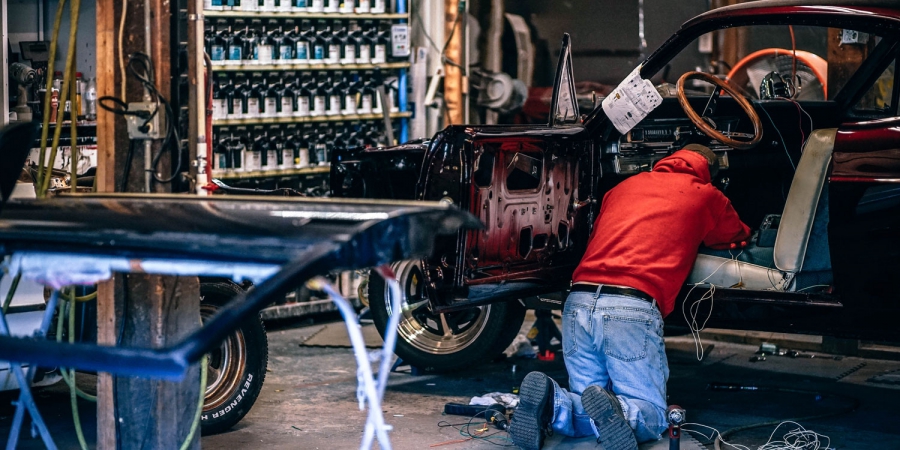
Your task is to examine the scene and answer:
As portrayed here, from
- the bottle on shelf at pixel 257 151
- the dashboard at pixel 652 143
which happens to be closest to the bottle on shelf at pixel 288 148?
the bottle on shelf at pixel 257 151

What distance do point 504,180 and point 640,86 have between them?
2.83 ft

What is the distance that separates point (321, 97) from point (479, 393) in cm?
359

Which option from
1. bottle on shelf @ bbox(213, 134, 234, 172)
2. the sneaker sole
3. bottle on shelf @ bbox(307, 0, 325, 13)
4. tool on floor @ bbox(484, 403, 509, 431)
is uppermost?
bottle on shelf @ bbox(307, 0, 325, 13)

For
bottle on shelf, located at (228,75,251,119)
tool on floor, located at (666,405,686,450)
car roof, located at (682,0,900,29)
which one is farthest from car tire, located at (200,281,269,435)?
bottle on shelf, located at (228,75,251,119)

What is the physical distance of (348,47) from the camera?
31.0 feet

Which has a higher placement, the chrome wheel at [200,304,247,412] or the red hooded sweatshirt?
the red hooded sweatshirt

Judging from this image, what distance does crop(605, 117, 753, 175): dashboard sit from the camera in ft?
21.0

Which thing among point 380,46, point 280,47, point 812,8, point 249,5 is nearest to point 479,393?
point 812,8

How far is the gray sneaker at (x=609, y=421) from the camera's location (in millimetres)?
5219

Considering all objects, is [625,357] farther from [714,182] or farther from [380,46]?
[380,46]

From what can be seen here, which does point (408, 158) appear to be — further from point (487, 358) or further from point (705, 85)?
point (705, 85)

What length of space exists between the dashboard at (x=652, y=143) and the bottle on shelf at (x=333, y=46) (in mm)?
3593

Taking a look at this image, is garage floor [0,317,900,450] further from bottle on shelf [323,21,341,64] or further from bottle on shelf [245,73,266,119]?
bottle on shelf [323,21,341,64]

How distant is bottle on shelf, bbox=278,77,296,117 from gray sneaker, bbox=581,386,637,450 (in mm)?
4636
